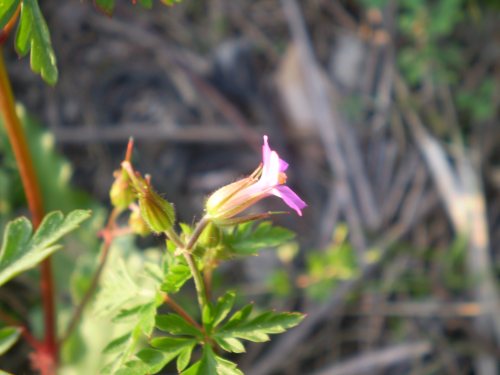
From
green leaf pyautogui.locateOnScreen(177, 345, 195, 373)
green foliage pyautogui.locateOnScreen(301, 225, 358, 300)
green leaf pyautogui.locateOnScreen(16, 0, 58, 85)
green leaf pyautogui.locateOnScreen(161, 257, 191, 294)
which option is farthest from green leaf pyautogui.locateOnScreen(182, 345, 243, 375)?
green foliage pyautogui.locateOnScreen(301, 225, 358, 300)

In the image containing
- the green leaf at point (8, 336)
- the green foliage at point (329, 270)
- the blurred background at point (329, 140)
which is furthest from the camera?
the blurred background at point (329, 140)

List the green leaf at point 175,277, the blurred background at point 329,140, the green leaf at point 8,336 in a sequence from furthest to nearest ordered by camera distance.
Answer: the blurred background at point 329,140 → the green leaf at point 8,336 → the green leaf at point 175,277

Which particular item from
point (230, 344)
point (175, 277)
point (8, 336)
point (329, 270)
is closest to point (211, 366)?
point (230, 344)

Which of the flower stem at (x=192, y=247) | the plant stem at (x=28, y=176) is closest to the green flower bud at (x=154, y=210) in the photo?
the flower stem at (x=192, y=247)

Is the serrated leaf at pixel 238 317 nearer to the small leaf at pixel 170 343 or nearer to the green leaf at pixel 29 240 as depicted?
the small leaf at pixel 170 343

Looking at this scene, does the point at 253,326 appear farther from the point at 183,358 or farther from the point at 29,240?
the point at 29,240

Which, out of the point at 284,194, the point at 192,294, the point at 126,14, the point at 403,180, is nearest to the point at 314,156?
the point at 403,180

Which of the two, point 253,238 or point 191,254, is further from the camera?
point 253,238
